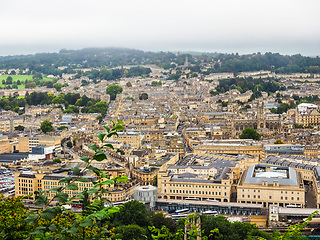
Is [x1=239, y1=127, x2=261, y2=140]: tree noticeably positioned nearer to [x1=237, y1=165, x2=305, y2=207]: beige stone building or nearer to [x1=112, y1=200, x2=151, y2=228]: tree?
[x1=237, y1=165, x2=305, y2=207]: beige stone building

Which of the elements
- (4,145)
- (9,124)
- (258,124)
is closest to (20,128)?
(9,124)

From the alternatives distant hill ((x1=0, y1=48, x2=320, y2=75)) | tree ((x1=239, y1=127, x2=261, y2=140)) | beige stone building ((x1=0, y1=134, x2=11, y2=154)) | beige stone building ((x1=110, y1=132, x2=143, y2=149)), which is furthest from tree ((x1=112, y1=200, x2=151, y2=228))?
distant hill ((x1=0, y1=48, x2=320, y2=75))

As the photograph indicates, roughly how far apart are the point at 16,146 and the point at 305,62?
86.7 meters

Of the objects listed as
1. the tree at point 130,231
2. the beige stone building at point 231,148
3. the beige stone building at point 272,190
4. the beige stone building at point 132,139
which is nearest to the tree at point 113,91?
the beige stone building at point 132,139

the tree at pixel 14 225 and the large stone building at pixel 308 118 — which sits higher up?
the tree at pixel 14 225

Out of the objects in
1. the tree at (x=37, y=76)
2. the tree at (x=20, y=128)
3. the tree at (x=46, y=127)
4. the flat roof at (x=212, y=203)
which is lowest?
the tree at (x=20, y=128)

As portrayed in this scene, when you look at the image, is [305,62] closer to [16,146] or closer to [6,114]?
[6,114]

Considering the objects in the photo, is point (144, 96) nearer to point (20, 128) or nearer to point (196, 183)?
point (20, 128)

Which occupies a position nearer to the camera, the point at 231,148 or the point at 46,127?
the point at 231,148

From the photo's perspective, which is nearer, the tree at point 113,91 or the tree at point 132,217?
the tree at point 132,217

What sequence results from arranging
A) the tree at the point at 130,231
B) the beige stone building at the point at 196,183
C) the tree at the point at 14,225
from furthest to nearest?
the beige stone building at the point at 196,183, the tree at the point at 130,231, the tree at the point at 14,225

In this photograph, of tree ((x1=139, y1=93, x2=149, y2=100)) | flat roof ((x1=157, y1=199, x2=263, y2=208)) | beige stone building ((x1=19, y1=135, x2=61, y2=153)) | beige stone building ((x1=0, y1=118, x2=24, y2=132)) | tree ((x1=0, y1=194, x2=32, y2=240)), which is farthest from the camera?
tree ((x1=139, y1=93, x2=149, y2=100))

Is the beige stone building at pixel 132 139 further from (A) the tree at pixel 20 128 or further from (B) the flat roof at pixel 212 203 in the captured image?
(B) the flat roof at pixel 212 203

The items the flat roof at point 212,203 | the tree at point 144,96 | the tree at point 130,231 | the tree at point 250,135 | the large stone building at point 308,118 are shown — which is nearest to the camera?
the tree at point 130,231
